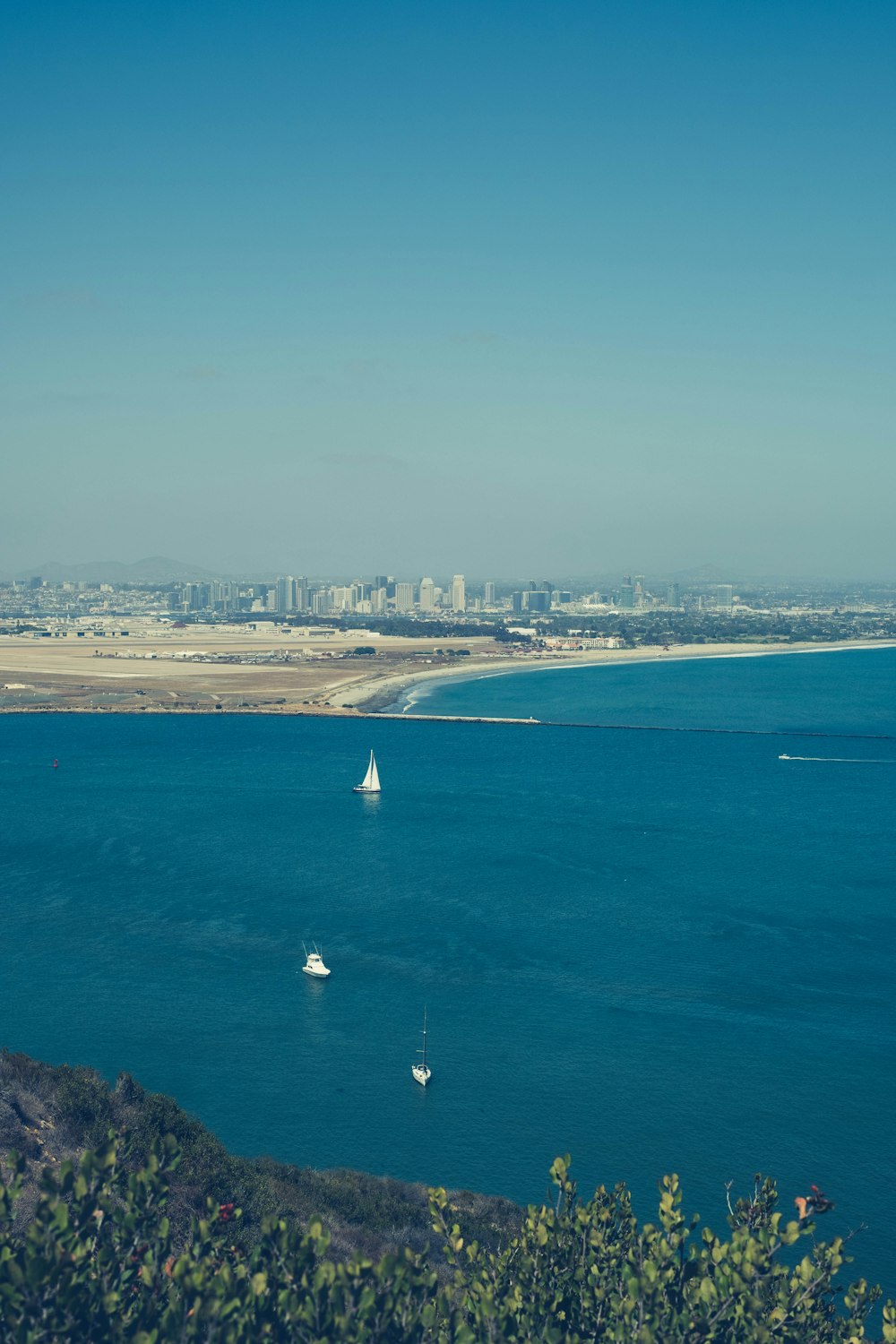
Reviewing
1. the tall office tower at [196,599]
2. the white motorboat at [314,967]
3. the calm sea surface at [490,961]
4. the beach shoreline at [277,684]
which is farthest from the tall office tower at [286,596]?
the white motorboat at [314,967]

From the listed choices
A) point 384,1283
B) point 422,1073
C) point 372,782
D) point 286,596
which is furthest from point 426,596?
point 384,1283

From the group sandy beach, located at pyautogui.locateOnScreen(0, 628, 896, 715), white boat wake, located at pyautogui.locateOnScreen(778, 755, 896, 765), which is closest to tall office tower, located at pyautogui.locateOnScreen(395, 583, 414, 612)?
sandy beach, located at pyautogui.locateOnScreen(0, 628, 896, 715)

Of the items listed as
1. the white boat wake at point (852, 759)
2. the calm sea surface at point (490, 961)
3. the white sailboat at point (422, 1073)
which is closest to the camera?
the calm sea surface at point (490, 961)

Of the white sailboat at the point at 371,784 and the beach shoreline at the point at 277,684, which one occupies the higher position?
the beach shoreline at the point at 277,684

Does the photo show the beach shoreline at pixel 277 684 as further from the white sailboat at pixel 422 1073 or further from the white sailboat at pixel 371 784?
the white sailboat at pixel 422 1073

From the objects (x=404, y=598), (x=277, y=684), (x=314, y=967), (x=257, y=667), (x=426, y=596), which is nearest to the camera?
(x=314, y=967)

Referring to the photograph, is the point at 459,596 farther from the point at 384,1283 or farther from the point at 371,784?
the point at 384,1283

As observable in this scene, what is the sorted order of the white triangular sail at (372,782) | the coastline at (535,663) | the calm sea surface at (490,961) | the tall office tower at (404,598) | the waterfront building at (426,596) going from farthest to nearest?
the waterfront building at (426,596) < the tall office tower at (404,598) < the coastline at (535,663) < the white triangular sail at (372,782) < the calm sea surface at (490,961)
